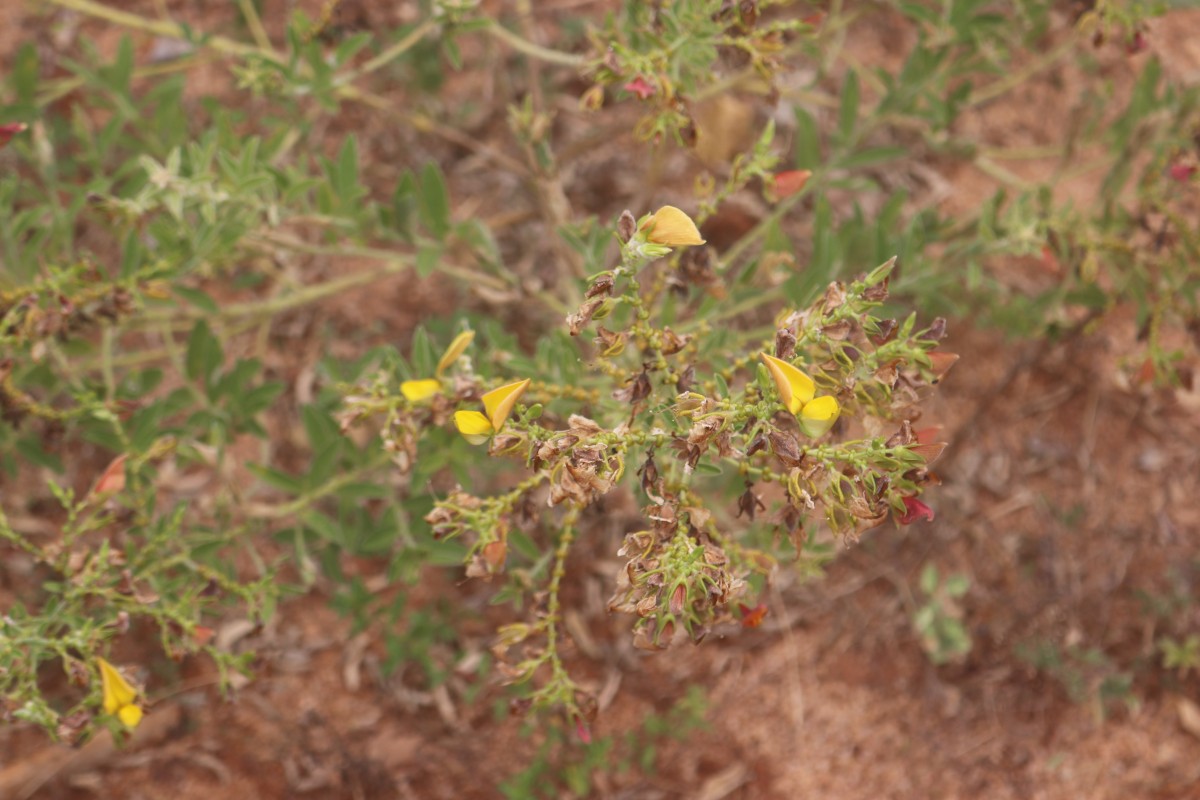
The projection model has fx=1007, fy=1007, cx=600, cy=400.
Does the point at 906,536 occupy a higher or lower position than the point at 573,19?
lower

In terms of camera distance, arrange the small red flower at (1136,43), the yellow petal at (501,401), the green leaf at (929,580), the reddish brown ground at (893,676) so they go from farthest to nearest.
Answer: the green leaf at (929,580), the reddish brown ground at (893,676), the small red flower at (1136,43), the yellow petal at (501,401)

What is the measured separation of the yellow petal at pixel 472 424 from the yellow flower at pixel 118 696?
72 centimetres

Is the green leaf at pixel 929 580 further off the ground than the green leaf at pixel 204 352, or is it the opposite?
the green leaf at pixel 204 352

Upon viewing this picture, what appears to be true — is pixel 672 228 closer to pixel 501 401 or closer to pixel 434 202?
pixel 501 401

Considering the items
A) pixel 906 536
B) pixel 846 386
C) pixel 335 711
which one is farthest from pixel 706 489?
pixel 335 711

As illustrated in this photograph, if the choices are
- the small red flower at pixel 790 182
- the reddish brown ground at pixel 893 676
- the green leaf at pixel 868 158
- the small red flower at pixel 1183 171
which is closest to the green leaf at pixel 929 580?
the reddish brown ground at pixel 893 676

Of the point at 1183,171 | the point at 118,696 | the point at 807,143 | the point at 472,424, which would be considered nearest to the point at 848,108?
the point at 807,143

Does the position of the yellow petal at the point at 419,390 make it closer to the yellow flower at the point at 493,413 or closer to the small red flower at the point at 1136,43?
the yellow flower at the point at 493,413

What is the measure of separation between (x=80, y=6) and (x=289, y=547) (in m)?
1.43

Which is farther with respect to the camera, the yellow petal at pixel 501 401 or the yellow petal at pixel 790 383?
the yellow petal at pixel 501 401

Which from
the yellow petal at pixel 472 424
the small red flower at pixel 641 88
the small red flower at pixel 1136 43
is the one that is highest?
the small red flower at pixel 641 88

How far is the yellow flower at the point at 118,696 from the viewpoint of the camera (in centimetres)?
156

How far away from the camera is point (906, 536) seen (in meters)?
2.84

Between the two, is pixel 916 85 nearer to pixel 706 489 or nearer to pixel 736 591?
pixel 706 489
